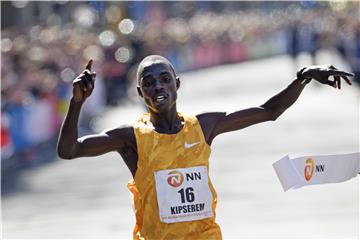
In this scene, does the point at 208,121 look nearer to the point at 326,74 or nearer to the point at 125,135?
the point at 125,135

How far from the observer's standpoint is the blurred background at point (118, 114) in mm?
11703

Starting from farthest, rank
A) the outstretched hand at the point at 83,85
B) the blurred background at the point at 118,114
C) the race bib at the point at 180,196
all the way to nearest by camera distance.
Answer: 1. the blurred background at the point at 118,114
2. the race bib at the point at 180,196
3. the outstretched hand at the point at 83,85

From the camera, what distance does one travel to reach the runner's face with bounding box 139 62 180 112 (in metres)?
5.69

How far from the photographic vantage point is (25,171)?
16.9m

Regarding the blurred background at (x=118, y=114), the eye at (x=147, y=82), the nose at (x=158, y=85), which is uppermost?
the blurred background at (x=118, y=114)

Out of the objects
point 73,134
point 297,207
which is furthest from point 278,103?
point 297,207

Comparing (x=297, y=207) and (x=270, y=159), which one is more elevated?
(x=270, y=159)

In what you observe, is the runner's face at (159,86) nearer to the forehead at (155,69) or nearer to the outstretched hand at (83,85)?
the forehead at (155,69)

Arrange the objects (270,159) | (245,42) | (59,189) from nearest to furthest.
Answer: (59,189) → (270,159) → (245,42)

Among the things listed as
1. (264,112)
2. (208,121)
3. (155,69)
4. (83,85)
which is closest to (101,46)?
(264,112)

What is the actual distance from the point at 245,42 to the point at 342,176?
48000mm

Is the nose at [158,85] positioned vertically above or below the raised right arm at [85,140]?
above

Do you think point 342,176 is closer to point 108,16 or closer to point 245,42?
point 108,16

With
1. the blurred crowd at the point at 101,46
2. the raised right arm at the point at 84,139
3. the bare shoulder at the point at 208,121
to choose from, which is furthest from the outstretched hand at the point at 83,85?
the blurred crowd at the point at 101,46
